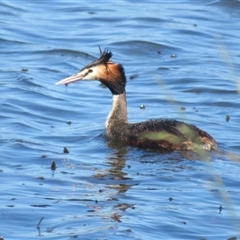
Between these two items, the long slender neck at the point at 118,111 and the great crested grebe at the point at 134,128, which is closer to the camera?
the great crested grebe at the point at 134,128

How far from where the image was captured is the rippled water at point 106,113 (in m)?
8.70

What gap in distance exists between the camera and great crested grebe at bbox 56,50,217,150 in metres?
11.3

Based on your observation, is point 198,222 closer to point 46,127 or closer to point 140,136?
point 140,136

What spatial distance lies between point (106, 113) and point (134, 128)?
2.22 m

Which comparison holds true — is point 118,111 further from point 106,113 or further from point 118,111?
point 106,113

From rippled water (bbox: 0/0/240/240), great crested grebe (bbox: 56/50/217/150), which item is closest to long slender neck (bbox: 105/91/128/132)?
great crested grebe (bbox: 56/50/217/150)

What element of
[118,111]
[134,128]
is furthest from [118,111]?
[134,128]

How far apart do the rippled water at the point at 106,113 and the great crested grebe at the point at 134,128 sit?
0.54 feet

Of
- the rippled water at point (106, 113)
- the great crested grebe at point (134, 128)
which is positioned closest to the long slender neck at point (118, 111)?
the great crested grebe at point (134, 128)

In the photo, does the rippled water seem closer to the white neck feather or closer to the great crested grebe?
the great crested grebe

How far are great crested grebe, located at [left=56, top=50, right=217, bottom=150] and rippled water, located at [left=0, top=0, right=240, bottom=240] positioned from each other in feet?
0.54

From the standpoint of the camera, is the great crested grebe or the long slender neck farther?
the long slender neck

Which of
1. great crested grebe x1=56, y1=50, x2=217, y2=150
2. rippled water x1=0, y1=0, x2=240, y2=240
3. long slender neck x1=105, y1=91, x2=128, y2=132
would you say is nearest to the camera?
rippled water x1=0, y1=0, x2=240, y2=240

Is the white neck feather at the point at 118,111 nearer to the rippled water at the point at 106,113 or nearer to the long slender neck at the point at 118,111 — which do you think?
the long slender neck at the point at 118,111
